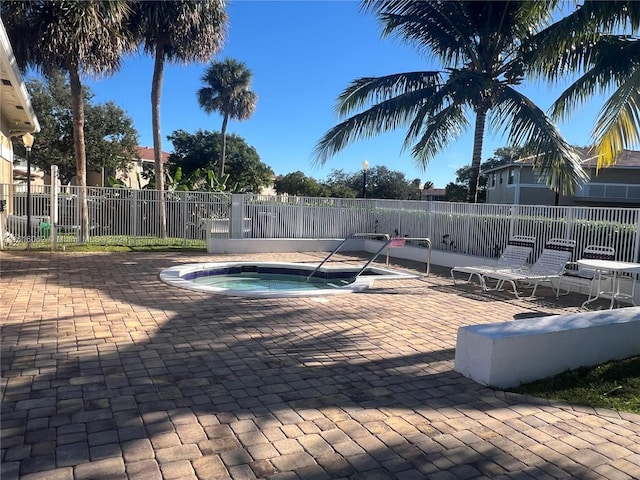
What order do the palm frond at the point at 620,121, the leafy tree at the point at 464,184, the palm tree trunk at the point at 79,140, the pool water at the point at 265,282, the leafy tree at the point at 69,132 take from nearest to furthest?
1. the palm frond at the point at 620,121
2. the pool water at the point at 265,282
3. the palm tree trunk at the point at 79,140
4. the leafy tree at the point at 69,132
5. the leafy tree at the point at 464,184

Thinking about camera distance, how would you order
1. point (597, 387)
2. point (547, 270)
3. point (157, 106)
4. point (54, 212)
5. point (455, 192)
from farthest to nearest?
point (455, 192)
point (157, 106)
point (54, 212)
point (547, 270)
point (597, 387)

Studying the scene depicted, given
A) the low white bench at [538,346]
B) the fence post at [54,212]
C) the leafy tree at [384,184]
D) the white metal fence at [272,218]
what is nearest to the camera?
the low white bench at [538,346]

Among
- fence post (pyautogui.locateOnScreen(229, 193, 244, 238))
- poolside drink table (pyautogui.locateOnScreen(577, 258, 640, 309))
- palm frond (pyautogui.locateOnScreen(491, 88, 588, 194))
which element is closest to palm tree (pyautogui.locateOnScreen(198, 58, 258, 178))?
fence post (pyautogui.locateOnScreen(229, 193, 244, 238))

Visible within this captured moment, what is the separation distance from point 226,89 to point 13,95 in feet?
88.8

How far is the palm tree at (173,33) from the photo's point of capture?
17250 millimetres

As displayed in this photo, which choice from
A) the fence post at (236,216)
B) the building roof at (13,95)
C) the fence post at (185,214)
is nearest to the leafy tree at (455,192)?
the fence post at (236,216)

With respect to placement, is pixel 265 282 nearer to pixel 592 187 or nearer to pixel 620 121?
pixel 620 121

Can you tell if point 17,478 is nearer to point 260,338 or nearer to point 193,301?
point 260,338

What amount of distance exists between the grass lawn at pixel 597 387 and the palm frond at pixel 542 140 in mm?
7473

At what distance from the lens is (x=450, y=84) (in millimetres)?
12766

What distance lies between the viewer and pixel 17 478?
104 inches

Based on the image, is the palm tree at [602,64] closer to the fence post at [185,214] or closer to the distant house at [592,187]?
the fence post at [185,214]

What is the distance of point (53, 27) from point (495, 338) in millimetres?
15001

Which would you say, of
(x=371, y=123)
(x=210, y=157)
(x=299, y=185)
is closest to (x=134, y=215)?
(x=371, y=123)
